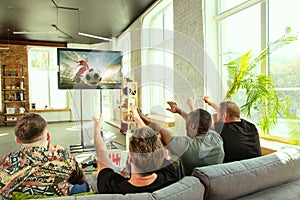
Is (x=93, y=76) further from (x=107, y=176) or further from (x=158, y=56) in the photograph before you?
(x=107, y=176)

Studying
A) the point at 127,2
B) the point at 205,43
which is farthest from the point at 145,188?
the point at 127,2

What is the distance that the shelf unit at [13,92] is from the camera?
8.62m

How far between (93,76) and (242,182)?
3.39 metres

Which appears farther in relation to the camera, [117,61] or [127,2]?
[127,2]

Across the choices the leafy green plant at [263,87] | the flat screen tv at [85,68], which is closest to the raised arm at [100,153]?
the leafy green plant at [263,87]

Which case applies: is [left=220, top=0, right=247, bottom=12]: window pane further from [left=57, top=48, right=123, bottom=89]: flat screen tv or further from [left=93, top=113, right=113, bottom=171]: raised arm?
[left=93, top=113, right=113, bottom=171]: raised arm

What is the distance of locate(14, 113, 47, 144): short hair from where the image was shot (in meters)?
1.32

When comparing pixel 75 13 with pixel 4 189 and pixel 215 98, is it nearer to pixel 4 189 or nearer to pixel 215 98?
pixel 215 98

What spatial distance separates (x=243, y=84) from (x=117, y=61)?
106 inches

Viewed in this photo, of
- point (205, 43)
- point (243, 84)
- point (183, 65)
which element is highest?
point (205, 43)

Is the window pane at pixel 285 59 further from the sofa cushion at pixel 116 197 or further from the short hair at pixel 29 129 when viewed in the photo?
the short hair at pixel 29 129

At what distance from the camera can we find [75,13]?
20.0 feet

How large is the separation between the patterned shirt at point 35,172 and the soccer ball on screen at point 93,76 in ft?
9.43

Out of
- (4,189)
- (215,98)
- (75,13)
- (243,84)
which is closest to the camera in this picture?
(4,189)
